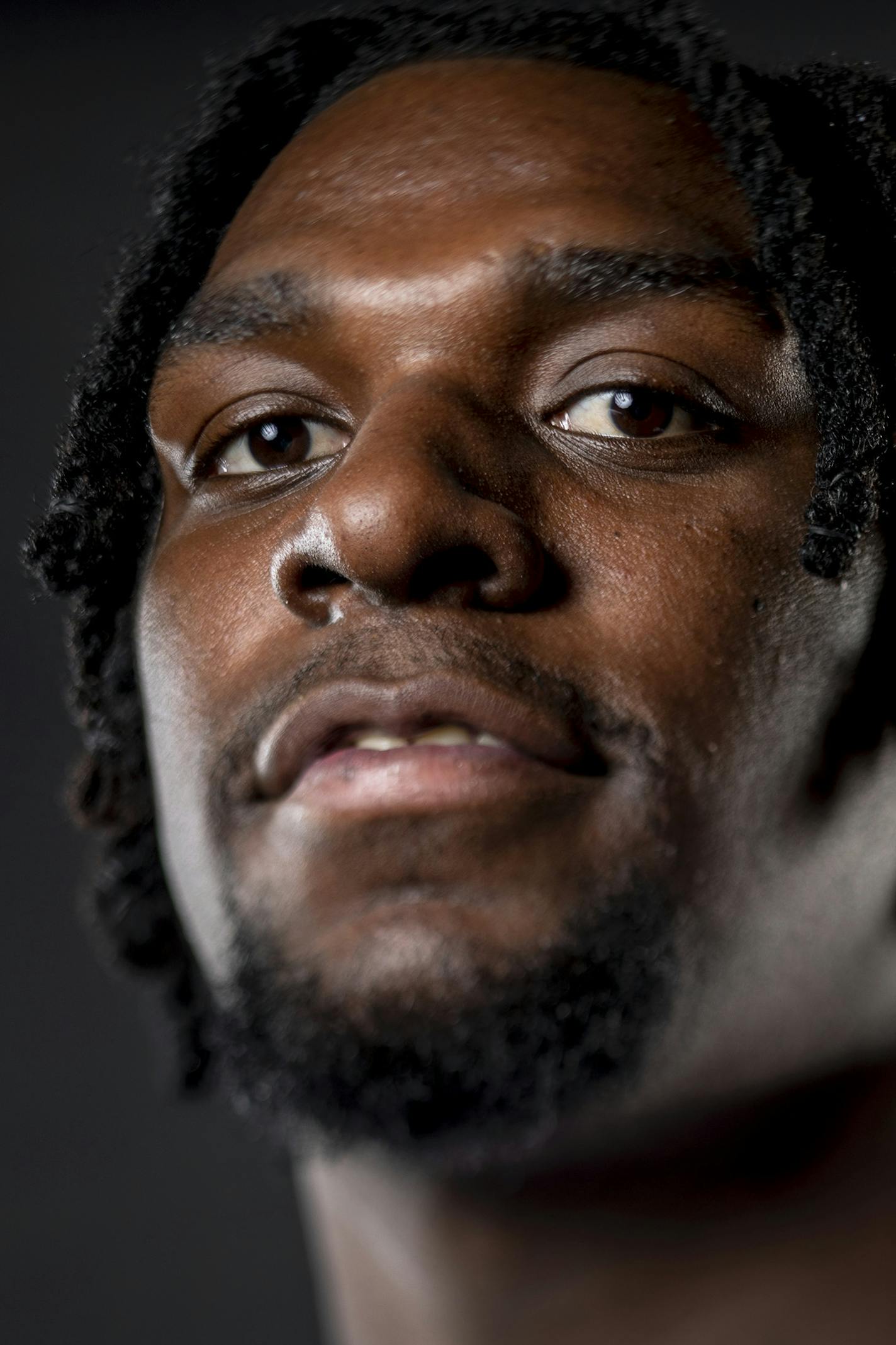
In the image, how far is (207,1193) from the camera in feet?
8.91

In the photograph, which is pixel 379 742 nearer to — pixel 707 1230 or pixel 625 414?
pixel 625 414

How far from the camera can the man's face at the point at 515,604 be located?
1561 mm

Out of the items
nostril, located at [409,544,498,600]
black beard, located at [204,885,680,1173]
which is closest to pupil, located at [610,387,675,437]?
nostril, located at [409,544,498,600]

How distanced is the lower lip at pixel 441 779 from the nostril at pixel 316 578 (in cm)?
19

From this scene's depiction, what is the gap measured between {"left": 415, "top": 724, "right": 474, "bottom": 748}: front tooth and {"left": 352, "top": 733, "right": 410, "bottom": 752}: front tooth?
17mm

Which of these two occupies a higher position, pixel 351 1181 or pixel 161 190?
pixel 161 190

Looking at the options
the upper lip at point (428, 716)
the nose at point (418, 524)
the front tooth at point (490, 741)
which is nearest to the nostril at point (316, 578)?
the nose at point (418, 524)

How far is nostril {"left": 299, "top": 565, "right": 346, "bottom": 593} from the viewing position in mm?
1648

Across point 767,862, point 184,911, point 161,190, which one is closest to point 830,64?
point 161,190

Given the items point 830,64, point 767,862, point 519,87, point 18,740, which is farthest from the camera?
Answer: point 18,740

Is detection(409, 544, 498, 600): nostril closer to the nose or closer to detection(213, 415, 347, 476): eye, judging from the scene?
the nose

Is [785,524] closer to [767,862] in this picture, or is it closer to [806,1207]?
[767,862]

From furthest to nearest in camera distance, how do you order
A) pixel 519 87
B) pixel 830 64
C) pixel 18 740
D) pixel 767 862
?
1. pixel 18 740
2. pixel 830 64
3. pixel 519 87
4. pixel 767 862

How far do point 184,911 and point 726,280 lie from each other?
0.93m
